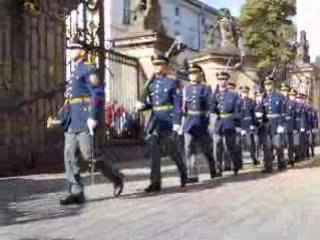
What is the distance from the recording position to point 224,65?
92.9ft

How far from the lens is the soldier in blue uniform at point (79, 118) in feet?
32.7

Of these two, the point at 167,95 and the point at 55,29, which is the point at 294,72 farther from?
the point at 167,95

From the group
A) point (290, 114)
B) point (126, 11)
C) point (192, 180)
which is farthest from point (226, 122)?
point (126, 11)

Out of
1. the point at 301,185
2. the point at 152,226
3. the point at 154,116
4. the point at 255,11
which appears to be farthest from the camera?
the point at 255,11

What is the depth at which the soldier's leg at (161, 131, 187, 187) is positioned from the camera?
1186 centimetres

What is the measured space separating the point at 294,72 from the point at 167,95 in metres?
26.3

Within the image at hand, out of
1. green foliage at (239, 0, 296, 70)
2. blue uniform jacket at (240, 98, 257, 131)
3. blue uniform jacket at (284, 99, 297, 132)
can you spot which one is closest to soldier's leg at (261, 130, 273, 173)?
blue uniform jacket at (240, 98, 257, 131)

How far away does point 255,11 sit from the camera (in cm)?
5006

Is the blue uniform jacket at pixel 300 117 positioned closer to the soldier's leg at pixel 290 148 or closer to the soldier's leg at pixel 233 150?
the soldier's leg at pixel 290 148

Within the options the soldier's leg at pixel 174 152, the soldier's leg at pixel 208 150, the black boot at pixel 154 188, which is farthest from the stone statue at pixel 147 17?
the black boot at pixel 154 188

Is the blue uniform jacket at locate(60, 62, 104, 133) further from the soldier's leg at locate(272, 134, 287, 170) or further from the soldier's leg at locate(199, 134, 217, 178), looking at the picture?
the soldier's leg at locate(272, 134, 287, 170)

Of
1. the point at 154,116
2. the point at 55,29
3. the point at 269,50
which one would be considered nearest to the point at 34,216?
the point at 154,116

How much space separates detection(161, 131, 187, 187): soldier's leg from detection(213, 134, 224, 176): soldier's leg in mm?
2443

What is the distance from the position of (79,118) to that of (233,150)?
558 centimetres
